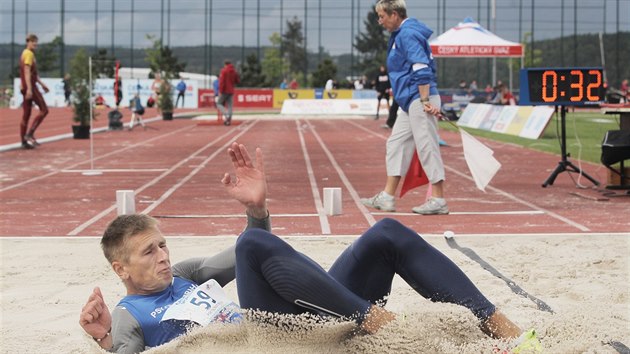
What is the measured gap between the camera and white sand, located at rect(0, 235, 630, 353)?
345cm

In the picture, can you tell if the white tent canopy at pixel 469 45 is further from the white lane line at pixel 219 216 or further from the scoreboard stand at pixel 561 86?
the white lane line at pixel 219 216

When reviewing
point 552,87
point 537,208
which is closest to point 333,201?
point 537,208

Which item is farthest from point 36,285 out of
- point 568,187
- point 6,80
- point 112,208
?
point 6,80

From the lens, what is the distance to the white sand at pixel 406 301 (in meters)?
3.45

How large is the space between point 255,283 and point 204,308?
23cm

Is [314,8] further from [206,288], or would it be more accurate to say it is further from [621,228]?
[206,288]

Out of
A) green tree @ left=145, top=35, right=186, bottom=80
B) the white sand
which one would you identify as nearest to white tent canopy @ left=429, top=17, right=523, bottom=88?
the white sand

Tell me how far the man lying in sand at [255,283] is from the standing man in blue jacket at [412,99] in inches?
217

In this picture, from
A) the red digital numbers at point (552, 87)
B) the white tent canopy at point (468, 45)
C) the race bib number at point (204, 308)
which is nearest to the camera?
the race bib number at point (204, 308)

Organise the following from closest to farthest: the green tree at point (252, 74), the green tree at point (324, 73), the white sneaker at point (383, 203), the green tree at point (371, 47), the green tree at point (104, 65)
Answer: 1. the white sneaker at point (383, 203)
2. the green tree at point (104, 65)
3. the green tree at point (324, 73)
4. the green tree at point (252, 74)
5. the green tree at point (371, 47)

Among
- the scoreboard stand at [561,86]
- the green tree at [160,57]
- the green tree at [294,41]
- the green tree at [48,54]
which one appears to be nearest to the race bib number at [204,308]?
the scoreboard stand at [561,86]

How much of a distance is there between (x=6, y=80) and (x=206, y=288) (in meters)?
75.4

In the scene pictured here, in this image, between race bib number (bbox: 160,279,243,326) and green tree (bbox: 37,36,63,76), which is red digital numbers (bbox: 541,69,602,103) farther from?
green tree (bbox: 37,36,63,76)

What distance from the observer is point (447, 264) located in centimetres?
371
